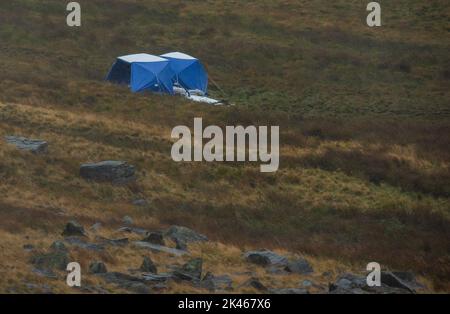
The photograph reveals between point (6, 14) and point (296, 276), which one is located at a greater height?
point (6, 14)

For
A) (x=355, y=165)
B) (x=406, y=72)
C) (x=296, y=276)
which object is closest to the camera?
(x=296, y=276)

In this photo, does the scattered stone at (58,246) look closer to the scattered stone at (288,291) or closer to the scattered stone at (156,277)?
the scattered stone at (156,277)

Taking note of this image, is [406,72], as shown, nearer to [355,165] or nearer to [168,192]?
[355,165]

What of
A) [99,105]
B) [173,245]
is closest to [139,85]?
[99,105]

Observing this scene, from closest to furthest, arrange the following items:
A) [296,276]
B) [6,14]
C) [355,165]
→ [296,276] → [355,165] → [6,14]

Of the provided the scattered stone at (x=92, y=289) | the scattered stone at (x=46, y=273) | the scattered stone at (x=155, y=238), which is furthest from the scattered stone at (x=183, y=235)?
the scattered stone at (x=92, y=289)

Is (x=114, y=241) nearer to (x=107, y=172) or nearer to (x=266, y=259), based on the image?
(x=266, y=259)

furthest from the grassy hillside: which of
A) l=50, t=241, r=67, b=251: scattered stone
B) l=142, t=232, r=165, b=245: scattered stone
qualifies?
l=142, t=232, r=165, b=245: scattered stone
